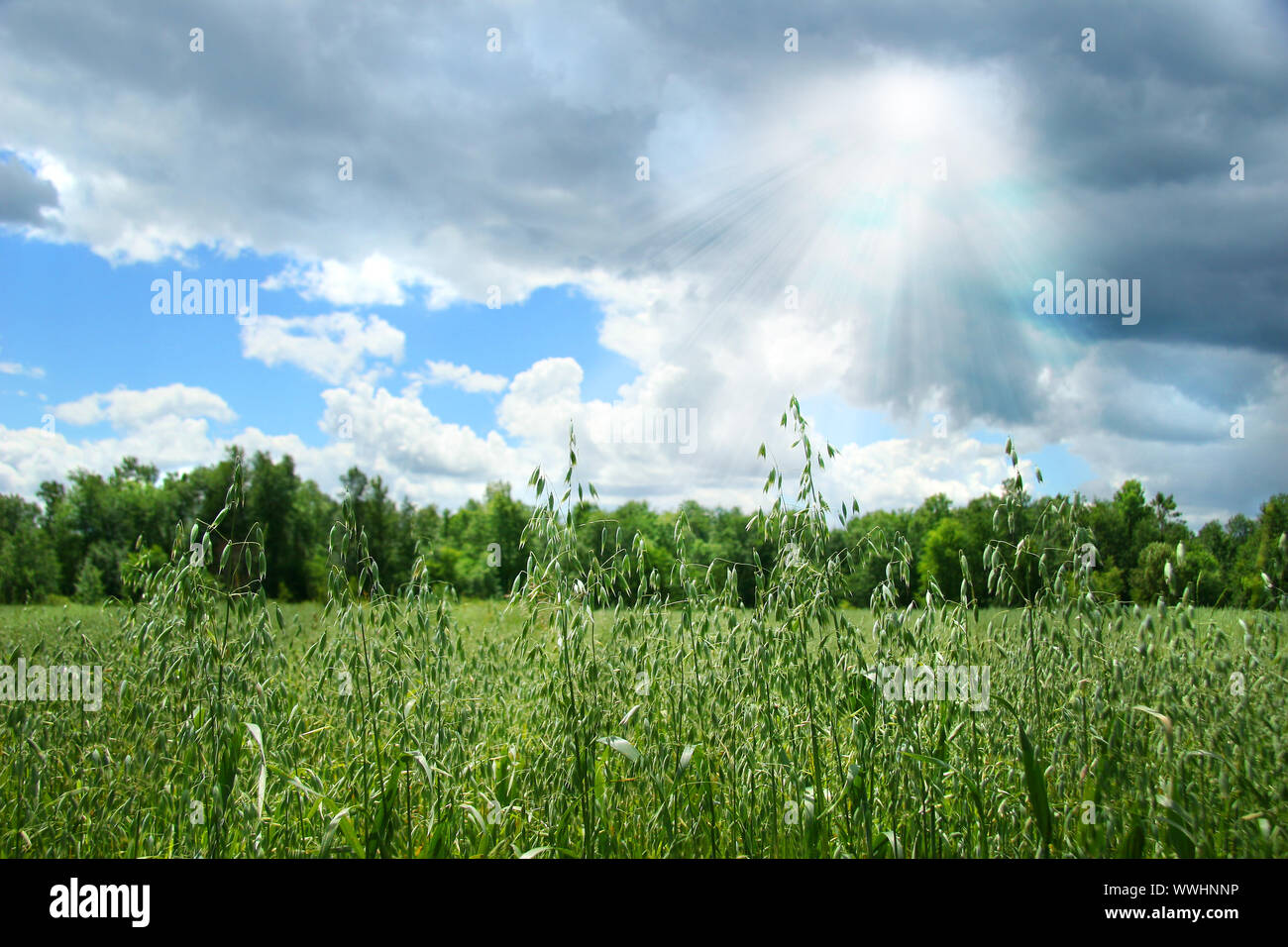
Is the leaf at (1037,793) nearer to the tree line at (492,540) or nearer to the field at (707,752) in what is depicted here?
the field at (707,752)

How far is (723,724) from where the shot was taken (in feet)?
9.42

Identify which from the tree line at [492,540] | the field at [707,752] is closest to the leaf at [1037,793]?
the field at [707,752]

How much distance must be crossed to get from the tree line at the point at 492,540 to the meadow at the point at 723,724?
0.13m

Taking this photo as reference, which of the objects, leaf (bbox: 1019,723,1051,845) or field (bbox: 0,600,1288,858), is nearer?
leaf (bbox: 1019,723,1051,845)

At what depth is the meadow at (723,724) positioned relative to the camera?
8.13 feet

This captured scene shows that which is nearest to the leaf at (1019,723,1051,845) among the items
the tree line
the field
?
the field

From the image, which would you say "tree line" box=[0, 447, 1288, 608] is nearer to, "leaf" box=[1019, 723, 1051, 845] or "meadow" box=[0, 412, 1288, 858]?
"meadow" box=[0, 412, 1288, 858]

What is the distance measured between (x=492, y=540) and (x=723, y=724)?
14.1 metres

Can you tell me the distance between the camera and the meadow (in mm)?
2477

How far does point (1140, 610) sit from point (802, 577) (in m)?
1.51

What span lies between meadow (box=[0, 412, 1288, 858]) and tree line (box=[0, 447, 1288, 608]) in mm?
129
